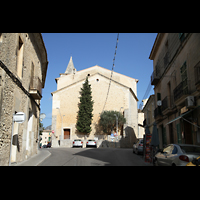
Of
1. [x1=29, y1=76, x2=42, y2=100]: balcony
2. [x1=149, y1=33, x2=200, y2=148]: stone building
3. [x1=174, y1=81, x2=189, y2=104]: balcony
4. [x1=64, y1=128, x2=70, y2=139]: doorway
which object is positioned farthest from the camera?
[x1=64, y1=128, x2=70, y2=139]: doorway

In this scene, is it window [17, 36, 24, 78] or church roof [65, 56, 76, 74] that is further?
church roof [65, 56, 76, 74]

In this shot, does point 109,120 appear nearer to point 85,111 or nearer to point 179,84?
point 85,111

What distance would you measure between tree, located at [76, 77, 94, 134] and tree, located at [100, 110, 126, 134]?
2355mm

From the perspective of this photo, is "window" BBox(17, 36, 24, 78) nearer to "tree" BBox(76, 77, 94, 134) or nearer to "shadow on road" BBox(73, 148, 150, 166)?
"shadow on road" BBox(73, 148, 150, 166)

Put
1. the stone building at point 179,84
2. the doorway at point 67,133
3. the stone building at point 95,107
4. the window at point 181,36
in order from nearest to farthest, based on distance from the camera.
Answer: the stone building at point 179,84 < the window at point 181,36 < the stone building at point 95,107 < the doorway at point 67,133

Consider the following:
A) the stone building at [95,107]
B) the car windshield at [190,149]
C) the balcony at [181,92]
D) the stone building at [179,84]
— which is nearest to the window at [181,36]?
the stone building at [179,84]

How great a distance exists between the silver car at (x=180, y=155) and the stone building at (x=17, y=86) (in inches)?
251

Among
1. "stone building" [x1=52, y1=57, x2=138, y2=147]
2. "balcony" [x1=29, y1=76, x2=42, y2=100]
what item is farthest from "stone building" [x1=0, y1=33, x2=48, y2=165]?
"stone building" [x1=52, y1=57, x2=138, y2=147]

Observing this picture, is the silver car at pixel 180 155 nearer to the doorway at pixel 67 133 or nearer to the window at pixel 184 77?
the window at pixel 184 77

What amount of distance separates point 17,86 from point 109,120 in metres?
29.4

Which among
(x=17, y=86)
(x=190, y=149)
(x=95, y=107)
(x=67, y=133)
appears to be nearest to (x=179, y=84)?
(x=190, y=149)

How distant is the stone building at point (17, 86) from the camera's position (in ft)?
30.8

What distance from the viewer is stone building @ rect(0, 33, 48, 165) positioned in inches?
370
